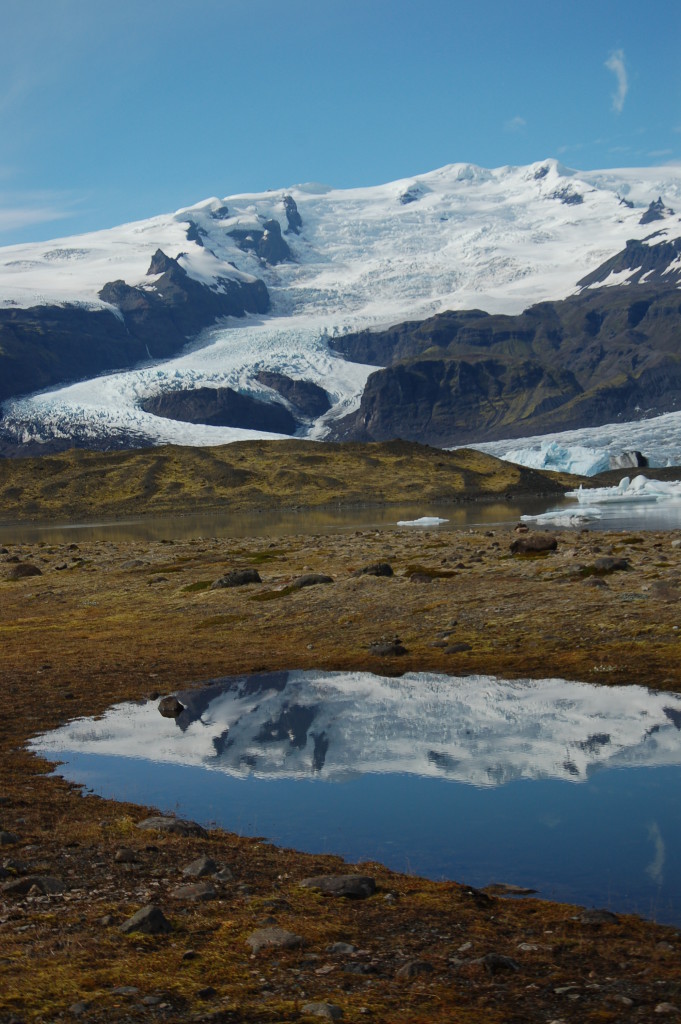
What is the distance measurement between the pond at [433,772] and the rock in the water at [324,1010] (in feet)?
16.5

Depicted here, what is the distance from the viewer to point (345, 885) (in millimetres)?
13211

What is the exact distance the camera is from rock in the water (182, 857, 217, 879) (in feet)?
46.0

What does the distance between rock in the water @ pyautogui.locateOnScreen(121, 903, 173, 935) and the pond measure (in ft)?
14.2

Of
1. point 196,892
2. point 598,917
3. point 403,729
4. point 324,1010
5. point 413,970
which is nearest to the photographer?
point 324,1010

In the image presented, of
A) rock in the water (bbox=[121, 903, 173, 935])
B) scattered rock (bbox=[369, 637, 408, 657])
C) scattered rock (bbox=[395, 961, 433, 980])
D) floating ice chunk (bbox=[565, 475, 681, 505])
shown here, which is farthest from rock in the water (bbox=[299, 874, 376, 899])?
floating ice chunk (bbox=[565, 475, 681, 505])

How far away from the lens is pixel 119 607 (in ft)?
164

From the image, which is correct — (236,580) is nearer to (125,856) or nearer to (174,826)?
(174,826)

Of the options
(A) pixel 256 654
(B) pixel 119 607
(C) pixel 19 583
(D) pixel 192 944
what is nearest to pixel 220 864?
(D) pixel 192 944

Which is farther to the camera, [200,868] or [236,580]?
[236,580]

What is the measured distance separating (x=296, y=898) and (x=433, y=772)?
727cm

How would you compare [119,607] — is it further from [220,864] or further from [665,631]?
[220,864]

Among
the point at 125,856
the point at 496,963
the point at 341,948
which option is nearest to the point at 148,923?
the point at 341,948

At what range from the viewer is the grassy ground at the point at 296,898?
32.2ft

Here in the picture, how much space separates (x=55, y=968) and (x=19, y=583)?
2315 inches
